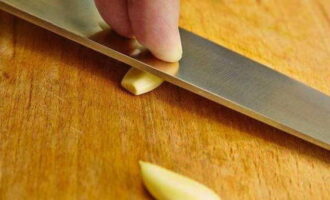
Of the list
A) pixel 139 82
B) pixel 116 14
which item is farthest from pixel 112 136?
pixel 116 14

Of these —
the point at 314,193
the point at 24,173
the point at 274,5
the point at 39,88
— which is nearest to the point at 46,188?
the point at 24,173

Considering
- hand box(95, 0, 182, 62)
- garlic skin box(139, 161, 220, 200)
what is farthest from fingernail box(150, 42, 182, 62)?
garlic skin box(139, 161, 220, 200)

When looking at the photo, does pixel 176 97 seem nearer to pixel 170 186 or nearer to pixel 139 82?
pixel 139 82

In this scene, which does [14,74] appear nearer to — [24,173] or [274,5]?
[24,173]

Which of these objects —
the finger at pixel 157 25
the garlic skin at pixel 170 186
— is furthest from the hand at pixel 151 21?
the garlic skin at pixel 170 186

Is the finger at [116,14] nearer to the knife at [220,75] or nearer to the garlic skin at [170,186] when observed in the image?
the knife at [220,75]

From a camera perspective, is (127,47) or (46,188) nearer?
(46,188)
